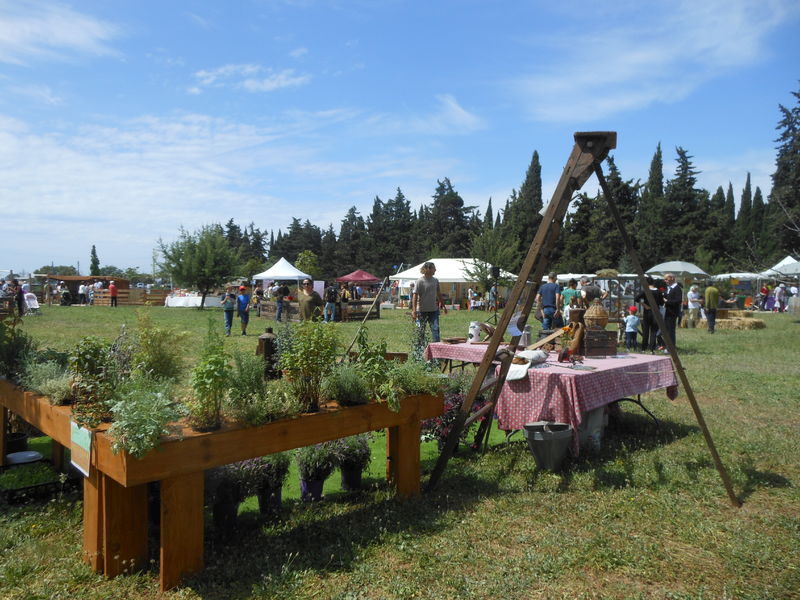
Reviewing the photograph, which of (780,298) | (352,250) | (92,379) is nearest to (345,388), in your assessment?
(92,379)

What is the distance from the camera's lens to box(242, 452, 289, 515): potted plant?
12.4ft

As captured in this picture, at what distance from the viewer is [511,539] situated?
3.67 metres

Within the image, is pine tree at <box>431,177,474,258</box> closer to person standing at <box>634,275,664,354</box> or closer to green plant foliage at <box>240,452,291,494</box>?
person standing at <box>634,275,664,354</box>

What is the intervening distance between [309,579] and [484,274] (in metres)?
28.5

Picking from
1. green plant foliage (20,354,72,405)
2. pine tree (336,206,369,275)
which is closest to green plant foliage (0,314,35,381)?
green plant foliage (20,354,72,405)

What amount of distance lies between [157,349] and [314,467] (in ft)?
4.62

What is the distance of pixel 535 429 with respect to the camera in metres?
5.12

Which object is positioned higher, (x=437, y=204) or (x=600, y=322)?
(x=437, y=204)

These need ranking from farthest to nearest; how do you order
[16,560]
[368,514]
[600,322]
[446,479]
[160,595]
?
[600,322], [446,479], [368,514], [16,560], [160,595]

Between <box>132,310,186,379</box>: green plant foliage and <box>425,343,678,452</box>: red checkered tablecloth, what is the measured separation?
297cm

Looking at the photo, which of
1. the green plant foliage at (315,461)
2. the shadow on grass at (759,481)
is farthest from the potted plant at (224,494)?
the shadow on grass at (759,481)

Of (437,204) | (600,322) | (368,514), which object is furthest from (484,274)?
(437,204)

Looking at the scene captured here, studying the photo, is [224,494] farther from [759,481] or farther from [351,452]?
[759,481]

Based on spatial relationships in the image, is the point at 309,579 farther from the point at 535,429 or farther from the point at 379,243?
the point at 379,243
